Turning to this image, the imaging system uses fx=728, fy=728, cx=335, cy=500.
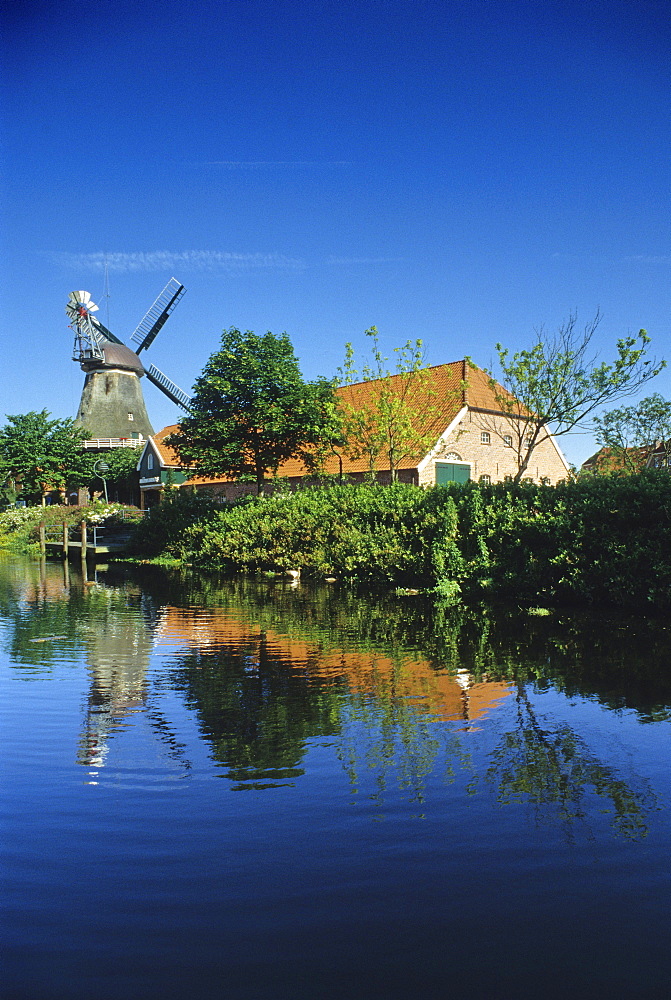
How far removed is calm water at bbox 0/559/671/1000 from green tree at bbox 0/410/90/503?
36.6 metres

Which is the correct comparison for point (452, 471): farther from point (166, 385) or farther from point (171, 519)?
point (166, 385)

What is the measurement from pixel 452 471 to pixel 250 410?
10486 millimetres

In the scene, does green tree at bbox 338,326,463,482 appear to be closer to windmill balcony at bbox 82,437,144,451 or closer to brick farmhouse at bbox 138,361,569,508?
brick farmhouse at bbox 138,361,569,508

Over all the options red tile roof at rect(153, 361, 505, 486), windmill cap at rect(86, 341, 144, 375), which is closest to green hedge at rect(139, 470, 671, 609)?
red tile roof at rect(153, 361, 505, 486)

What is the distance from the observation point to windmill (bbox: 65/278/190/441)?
5650 cm

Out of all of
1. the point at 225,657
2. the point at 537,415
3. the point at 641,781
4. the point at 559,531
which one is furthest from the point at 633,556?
the point at 537,415

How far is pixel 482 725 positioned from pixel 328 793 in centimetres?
206

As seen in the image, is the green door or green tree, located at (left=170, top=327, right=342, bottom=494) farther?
the green door

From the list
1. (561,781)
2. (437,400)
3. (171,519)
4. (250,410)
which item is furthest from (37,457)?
(561,781)

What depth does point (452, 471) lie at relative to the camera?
32.3m

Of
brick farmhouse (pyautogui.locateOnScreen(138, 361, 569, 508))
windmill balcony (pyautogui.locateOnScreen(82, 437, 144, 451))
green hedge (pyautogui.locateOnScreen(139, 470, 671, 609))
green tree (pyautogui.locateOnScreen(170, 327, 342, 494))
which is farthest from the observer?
windmill balcony (pyautogui.locateOnScreen(82, 437, 144, 451))

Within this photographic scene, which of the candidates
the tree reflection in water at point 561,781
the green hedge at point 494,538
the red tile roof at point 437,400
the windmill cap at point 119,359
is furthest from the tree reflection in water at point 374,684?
the windmill cap at point 119,359

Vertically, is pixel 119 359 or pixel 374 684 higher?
pixel 119 359

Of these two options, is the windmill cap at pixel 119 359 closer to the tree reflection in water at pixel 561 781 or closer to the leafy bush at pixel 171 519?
the leafy bush at pixel 171 519
